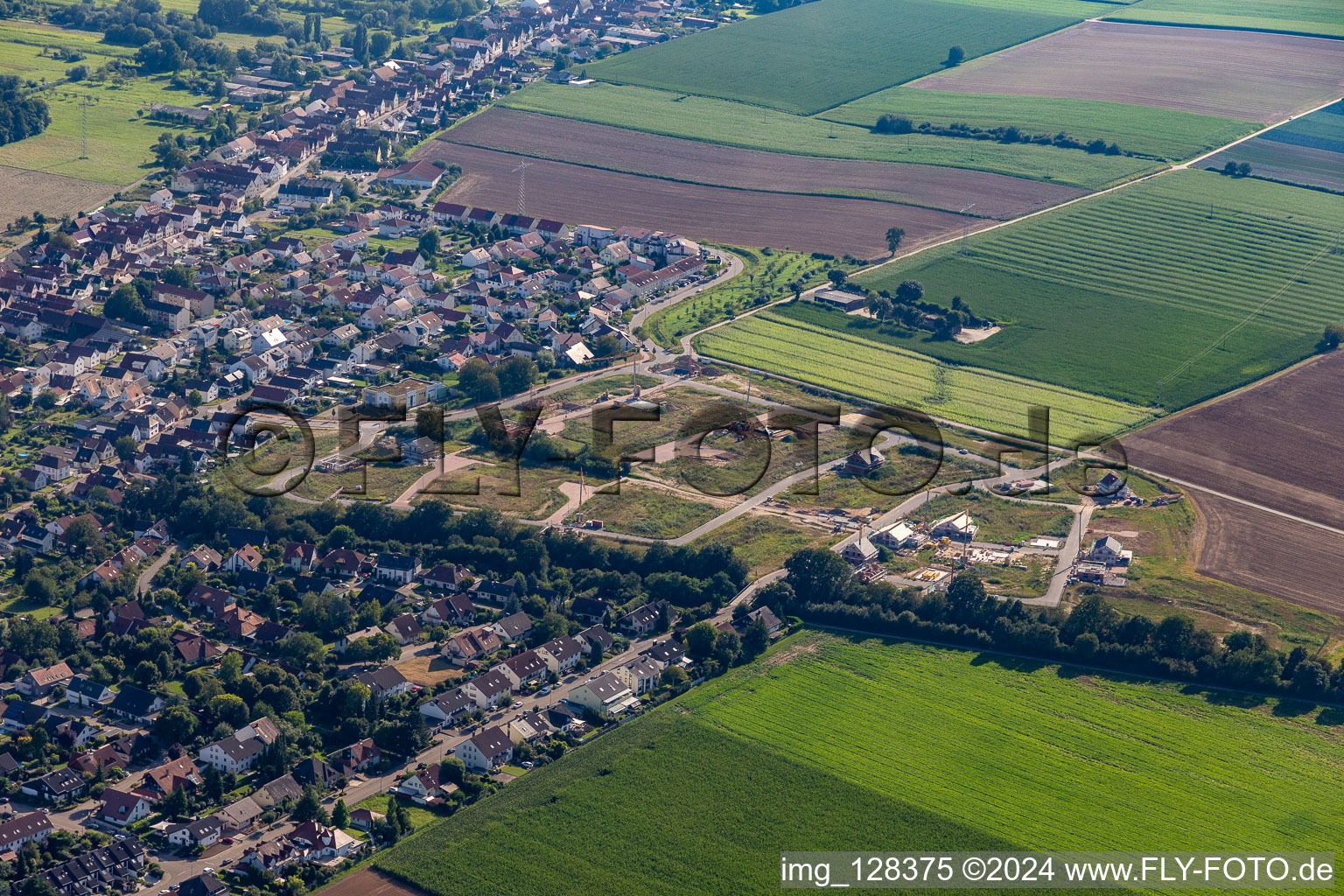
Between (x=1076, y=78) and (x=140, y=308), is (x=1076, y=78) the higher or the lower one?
the higher one

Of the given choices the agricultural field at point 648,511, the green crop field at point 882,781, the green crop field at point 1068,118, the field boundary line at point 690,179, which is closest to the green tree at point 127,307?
the agricultural field at point 648,511

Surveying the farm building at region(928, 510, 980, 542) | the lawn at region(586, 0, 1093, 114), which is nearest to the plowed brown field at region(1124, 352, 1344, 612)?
the farm building at region(928, 510, 980, 542)

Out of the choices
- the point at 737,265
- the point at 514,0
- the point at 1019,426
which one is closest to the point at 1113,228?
the point at 737,265

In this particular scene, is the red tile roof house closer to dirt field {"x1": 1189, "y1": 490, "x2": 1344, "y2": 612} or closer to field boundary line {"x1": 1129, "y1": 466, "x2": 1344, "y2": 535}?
dirt field {"x1": 1189, "y1": 490, "x2": 1344, "y2": 612}

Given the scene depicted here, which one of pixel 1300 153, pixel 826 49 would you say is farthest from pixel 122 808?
pixel 826 49

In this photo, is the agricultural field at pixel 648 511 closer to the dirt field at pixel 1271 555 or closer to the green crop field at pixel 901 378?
the green crop field at pixel 901 378

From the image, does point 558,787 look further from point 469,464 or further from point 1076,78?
point 1076,78
